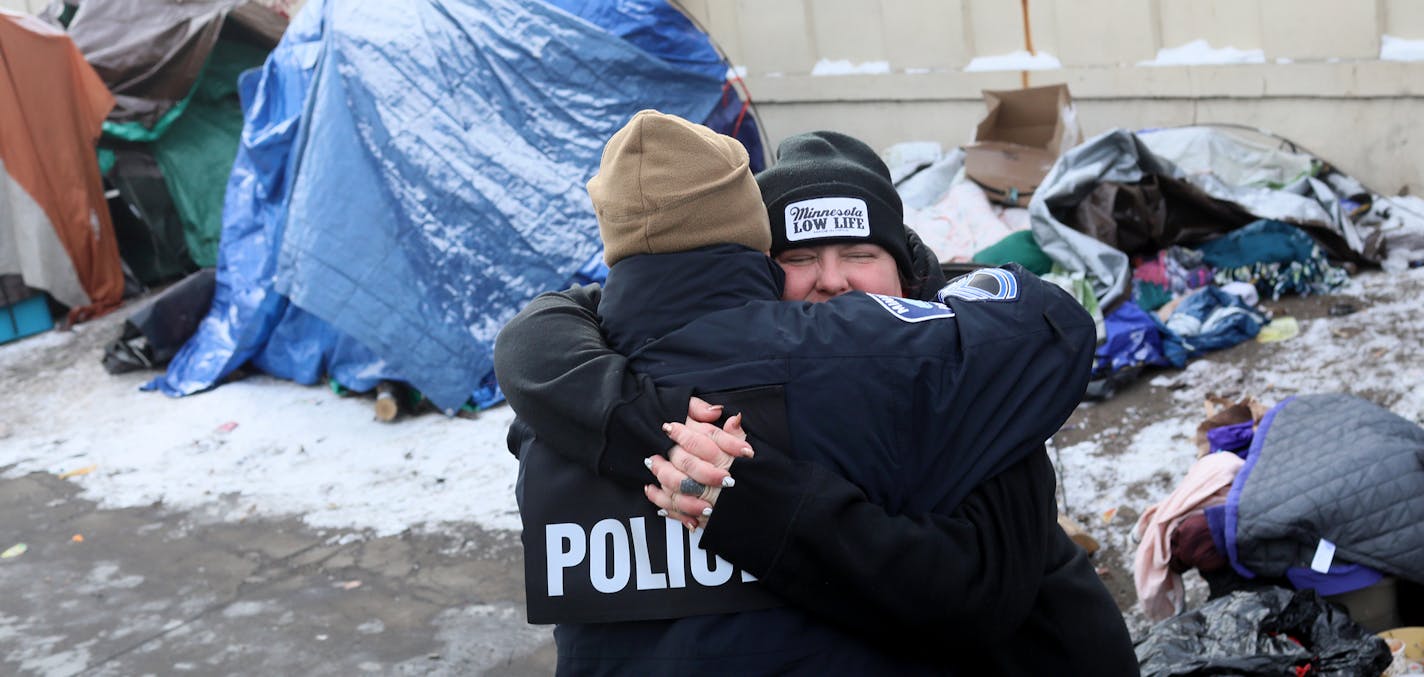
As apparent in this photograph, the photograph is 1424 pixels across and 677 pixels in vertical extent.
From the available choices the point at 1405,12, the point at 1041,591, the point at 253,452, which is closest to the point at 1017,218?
the point at 1405,12

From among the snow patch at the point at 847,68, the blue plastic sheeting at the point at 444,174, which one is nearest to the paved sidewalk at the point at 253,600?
the blue plastic sheeting at the point at 444,174

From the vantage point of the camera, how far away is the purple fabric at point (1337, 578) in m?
3.04

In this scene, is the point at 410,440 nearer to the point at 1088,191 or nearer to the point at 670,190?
the point at 1088,191

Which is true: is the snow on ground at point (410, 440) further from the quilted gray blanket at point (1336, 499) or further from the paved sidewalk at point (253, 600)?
the quilted gray blanket at point (1336, 499)

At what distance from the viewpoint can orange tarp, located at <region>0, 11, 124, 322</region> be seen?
7.99 m

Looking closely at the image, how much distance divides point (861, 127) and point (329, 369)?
3781 millimetres

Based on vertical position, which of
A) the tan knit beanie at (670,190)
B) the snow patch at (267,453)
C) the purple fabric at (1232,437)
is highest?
the tan knit beanie at (670,190)

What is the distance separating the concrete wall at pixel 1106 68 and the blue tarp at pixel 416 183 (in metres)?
1.77

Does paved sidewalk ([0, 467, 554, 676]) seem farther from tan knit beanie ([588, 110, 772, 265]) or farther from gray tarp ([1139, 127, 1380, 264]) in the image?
gray tarp ([1139, 127, 1380, 264])

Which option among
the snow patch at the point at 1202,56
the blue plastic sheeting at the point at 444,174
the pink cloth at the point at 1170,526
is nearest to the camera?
the pink cloth at the point at 1170,526

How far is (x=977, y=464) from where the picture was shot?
1613 millimetres

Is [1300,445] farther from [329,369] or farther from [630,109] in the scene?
[329,369]

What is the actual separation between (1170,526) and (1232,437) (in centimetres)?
54

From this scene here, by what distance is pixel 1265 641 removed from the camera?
2.94 metres
